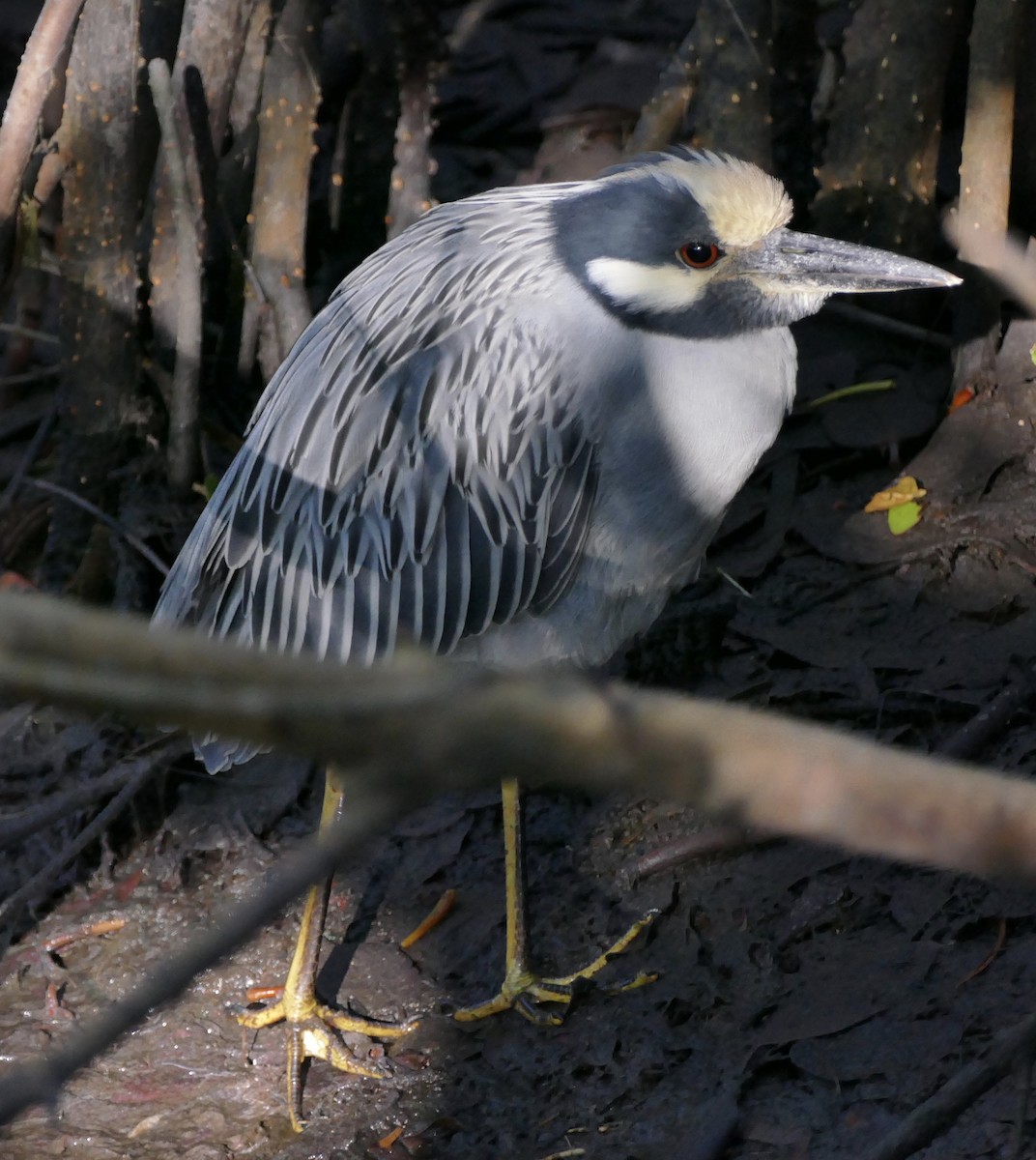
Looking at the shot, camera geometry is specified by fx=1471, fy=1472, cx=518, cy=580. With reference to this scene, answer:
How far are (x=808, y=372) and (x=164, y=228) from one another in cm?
191

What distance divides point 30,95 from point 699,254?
175 cm

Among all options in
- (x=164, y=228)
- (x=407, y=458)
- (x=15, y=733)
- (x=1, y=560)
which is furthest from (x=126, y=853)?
(x=164, y=228)

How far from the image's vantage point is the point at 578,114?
5.23 meters

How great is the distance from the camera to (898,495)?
3838mm

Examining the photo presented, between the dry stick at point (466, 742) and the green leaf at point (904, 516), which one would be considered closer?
the dry stick at point (466, 742)

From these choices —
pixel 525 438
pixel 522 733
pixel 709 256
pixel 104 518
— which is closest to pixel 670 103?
pixel 709 256

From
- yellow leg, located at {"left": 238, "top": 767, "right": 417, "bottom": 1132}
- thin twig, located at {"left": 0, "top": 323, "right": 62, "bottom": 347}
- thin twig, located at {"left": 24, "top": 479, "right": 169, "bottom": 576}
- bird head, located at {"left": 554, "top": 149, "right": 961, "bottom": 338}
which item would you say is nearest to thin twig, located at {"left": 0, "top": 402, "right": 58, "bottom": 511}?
thin twig, located at {"left": 24, "top": 479, "right": 169, "bottom": 576}

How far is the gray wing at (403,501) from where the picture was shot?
3135 millimetres

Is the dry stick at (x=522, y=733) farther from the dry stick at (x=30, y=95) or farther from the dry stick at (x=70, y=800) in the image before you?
the dry stick at (x=30, y=95)

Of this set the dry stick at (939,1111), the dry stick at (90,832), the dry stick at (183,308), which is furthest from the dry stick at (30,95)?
the dry stick at (939,1111)

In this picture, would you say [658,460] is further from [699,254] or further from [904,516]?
[904,516]

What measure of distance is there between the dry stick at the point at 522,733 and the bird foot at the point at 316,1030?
8.11 ft

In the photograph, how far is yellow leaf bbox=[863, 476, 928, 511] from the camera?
3826 millimetres

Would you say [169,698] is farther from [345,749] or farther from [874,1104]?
[874,1104]
